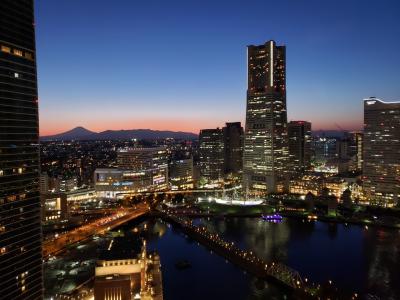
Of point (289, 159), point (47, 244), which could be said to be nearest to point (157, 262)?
point (47, 244)

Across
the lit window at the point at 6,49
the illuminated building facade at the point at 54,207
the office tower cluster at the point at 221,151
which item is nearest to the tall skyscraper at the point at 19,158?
the lit window at the point at 6,49

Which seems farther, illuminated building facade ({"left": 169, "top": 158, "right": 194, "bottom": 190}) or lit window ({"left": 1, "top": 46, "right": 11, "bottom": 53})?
illuminated building facade ({"left": 169, "top": 158, "right": 194, "bottom": 190})

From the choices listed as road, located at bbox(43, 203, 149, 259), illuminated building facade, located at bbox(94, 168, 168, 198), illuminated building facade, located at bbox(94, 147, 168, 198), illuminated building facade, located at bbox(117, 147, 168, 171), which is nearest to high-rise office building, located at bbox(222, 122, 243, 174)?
illuminated building facade, located at bbox(94, 147, 168, 198)

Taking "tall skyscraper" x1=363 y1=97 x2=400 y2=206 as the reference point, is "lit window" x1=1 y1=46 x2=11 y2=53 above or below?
above

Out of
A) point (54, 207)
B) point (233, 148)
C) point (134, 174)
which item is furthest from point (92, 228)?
point (233, 148)

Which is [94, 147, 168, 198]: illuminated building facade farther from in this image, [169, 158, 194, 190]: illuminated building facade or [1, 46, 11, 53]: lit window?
[1, 46, 11, 53]: lit window

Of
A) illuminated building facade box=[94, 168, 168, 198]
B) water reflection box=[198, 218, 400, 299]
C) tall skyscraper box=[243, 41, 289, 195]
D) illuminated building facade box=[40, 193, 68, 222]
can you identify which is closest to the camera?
water reflection box=[198, 218, 400, 299]

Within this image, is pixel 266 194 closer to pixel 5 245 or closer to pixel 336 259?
pixel 336 259

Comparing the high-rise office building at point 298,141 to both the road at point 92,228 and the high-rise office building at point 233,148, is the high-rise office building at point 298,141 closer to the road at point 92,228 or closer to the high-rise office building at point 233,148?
the high-rise office building at point 233,148
